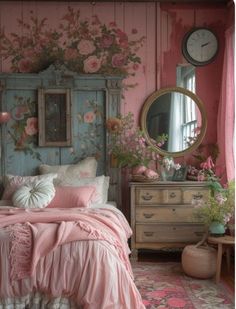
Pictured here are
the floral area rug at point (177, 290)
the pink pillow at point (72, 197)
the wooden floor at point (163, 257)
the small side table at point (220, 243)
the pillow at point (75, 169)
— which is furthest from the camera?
the pillow at point (75, 169)

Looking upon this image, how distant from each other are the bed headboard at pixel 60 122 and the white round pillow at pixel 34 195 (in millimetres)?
724

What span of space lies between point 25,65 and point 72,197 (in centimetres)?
173

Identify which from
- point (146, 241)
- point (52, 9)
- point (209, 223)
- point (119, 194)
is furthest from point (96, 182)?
point (52, 9)

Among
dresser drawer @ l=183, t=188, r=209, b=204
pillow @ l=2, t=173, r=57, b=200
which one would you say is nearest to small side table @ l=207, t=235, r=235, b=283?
dresser drawer @ l=183, t=188, r=209, b=204

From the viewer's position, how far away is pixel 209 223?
11.3 feet

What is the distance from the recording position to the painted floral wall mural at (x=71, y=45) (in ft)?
13.6

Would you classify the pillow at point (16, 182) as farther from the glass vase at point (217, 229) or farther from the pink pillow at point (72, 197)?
the glass vase at point (217, 229)

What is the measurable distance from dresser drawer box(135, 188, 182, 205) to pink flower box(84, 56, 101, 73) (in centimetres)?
149

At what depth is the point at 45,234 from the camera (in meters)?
2.35

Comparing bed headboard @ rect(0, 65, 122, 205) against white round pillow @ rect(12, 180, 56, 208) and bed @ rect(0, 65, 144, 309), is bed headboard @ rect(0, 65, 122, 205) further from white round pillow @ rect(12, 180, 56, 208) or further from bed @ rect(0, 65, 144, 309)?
white round pillow @ rect(12, 180, 56, 208)

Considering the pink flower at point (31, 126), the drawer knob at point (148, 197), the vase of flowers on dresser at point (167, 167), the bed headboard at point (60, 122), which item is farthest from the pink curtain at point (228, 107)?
the pink flower at point (31, 126)

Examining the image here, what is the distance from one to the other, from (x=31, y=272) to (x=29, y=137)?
2177mm

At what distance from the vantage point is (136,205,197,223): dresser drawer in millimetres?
3799

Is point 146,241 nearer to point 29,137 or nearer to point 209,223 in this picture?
point 209,223
